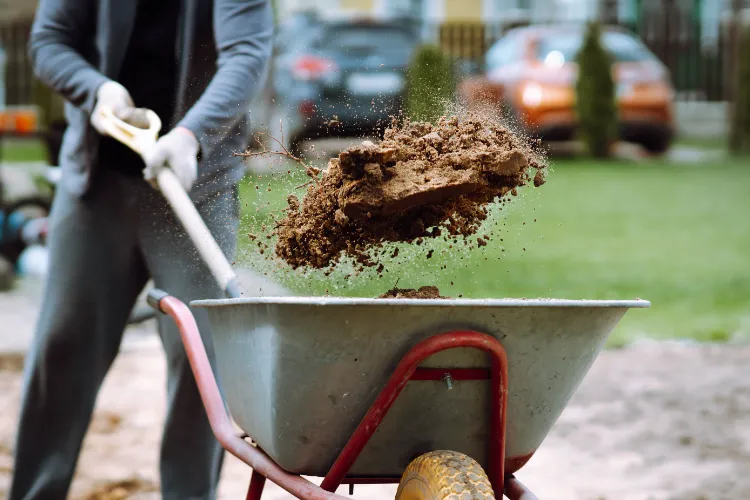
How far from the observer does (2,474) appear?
3428mm

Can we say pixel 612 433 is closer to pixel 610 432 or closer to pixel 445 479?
pixel 610 432

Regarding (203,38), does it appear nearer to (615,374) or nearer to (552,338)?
(552,338)

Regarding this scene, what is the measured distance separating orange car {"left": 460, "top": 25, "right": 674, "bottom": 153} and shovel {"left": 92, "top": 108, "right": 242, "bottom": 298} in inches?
370

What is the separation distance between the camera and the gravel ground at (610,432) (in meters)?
3.31

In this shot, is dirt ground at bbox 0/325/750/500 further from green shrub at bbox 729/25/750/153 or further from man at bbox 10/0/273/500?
green shrub at bbox 729/25/750/153

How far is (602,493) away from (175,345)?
4.76ft

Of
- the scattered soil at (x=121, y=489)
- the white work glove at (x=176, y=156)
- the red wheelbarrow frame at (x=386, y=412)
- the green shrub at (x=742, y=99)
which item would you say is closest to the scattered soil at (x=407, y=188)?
the red wheelbarrow frame at (x=386, y=412)

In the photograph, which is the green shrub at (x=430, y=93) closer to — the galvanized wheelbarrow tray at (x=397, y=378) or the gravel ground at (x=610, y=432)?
the galvanized wheelbarrow tray at (x=397, y=378)

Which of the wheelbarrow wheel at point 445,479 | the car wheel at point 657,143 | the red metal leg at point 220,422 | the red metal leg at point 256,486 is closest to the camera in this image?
the wheelbarrow wheel at point 445,479

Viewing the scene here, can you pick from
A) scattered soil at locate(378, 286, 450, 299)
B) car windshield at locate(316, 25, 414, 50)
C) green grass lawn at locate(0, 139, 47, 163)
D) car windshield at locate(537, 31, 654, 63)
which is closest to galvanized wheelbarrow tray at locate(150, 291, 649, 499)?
scattered soil at locate(378, 286, 450, 299)

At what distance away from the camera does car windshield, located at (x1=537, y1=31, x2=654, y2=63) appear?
12.7m

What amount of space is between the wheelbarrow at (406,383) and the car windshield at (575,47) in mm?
11141

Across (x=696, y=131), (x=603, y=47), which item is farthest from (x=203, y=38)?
(x=696, y=131)

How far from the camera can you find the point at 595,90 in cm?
1245
